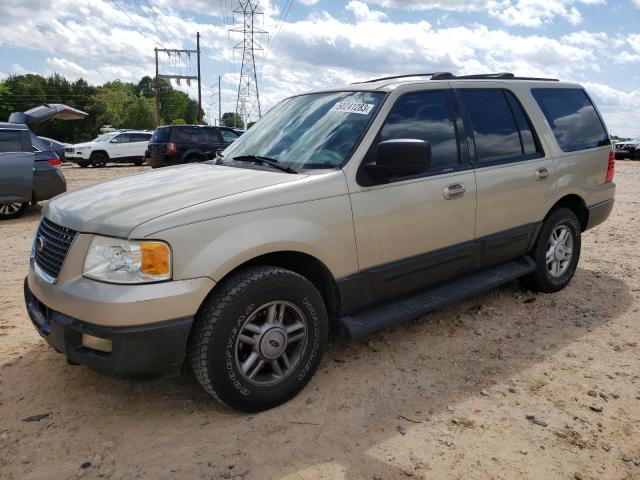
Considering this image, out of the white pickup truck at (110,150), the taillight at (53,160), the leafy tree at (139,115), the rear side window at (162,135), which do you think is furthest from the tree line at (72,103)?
the taillight at (53,160)

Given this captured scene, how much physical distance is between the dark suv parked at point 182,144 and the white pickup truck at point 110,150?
805 centimetres

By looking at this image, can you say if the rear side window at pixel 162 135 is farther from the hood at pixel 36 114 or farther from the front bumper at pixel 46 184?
the front bumper at pixel 46 184

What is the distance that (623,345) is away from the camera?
3.80 metres

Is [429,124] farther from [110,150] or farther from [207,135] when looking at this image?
[110,150]

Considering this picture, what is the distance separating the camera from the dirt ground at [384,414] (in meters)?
2.49

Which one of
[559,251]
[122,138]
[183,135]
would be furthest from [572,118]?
[122,138]

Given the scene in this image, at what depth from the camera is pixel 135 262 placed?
2.48 metres

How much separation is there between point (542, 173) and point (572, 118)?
852mm

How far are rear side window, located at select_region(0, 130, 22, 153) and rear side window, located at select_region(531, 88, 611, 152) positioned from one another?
28.0ft

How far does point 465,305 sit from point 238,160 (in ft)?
7.78

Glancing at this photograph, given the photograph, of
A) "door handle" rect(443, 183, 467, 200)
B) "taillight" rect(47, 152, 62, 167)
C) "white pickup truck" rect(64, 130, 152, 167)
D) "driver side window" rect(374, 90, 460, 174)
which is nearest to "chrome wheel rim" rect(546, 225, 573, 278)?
"door handle" rect(443, 183, 467, 200)

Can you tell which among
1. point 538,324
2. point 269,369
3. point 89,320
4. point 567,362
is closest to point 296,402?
point 269,369

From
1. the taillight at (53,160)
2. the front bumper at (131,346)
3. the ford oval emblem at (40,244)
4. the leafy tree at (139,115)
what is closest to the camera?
the front bumper at (131,346)

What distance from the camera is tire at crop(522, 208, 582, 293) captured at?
15.0 ft
